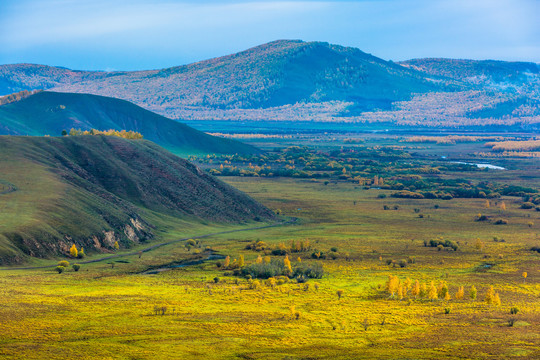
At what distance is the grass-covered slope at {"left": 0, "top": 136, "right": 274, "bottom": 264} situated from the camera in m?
78.1

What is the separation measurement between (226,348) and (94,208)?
49899 mm

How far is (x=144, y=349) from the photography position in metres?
43.8

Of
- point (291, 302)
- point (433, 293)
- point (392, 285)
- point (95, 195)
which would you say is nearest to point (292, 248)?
point (95, 195)

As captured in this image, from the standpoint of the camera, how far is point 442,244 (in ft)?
304

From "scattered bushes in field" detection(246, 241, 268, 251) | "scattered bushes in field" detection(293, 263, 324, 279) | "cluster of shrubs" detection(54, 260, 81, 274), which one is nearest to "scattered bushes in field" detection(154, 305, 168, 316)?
"cluster of shrubs" detection(54, 260, 81, 274)

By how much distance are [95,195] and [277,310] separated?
161 ft

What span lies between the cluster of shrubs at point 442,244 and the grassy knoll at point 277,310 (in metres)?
1.21

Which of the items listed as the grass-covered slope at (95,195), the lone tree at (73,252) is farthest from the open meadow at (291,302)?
the grass-covered slope at (95,195)

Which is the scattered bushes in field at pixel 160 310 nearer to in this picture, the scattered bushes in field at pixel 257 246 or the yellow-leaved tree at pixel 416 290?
the yellow-leaved tree at pixel 416 290

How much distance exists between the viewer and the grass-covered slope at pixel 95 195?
78.1 meters

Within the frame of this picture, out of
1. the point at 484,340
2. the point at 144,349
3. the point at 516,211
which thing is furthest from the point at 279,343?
the point at 516,211

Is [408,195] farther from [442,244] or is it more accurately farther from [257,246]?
[257,246]

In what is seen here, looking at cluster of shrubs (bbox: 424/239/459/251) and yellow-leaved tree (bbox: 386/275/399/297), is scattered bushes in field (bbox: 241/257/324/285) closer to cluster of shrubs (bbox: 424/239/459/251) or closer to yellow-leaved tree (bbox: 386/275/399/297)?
yellow-leaved tree (bbox: 386/275/399/297)

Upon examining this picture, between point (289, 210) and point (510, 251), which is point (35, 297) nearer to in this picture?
point (510, 251)
